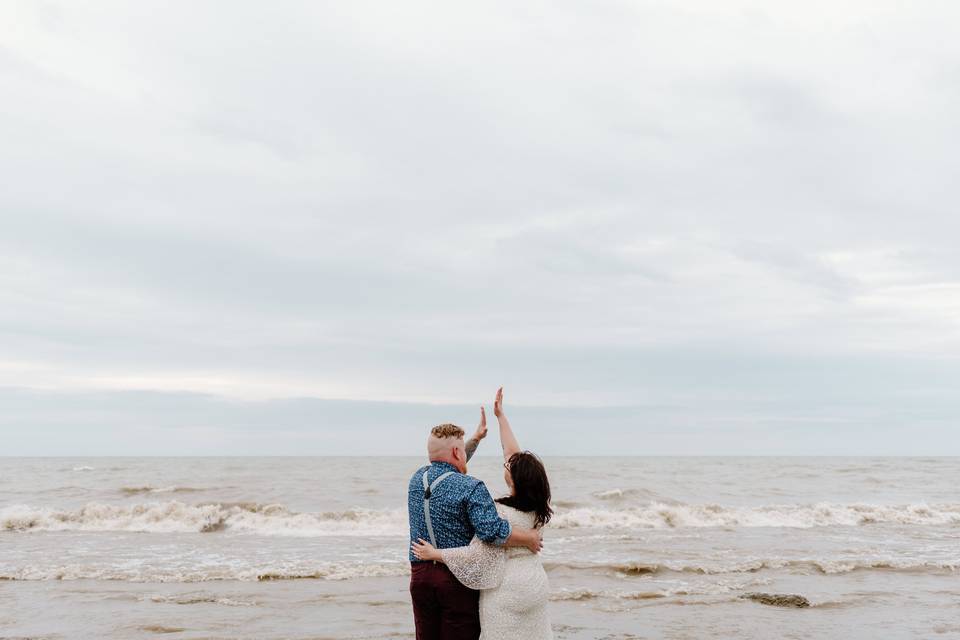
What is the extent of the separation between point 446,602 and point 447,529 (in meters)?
0.43

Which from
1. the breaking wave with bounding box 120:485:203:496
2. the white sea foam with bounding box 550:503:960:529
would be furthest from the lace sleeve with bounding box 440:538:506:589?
the breaking wave with bounding box 120:485:203:496

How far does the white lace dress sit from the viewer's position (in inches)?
165

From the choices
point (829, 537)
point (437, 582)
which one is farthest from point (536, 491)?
point (829, 537)

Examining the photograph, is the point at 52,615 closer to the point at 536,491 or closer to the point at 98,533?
the point at 536,491

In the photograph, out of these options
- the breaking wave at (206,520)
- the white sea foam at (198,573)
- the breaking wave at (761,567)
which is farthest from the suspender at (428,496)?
the breaking wave at (206,520)

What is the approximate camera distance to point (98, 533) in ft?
63.3

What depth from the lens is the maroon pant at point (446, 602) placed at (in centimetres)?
431

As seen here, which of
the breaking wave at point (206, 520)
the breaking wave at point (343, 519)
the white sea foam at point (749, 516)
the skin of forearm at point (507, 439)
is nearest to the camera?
the skin of forearm at point (507, 439)

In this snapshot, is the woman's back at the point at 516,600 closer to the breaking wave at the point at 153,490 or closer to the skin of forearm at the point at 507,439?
the skin of forearm at the point at 507,439

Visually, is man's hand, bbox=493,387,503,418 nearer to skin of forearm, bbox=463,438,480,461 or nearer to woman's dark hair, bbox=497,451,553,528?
skin of forearm, bbox=463,438,480,461

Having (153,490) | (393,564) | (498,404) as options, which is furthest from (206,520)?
(498,404)

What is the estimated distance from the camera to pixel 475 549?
13.7ft

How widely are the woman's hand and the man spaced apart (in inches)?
1.7

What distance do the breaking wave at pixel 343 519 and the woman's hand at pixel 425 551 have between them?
16143 mm
